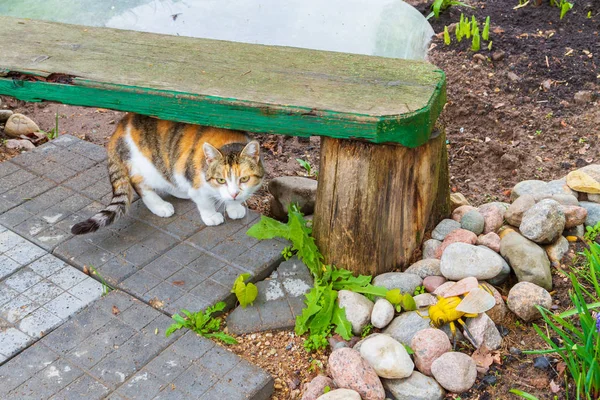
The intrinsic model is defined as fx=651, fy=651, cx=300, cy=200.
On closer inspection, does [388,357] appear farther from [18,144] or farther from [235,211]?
[18,144]

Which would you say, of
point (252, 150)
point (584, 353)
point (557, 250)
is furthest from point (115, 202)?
point (584, 353)

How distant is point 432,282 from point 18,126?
10.3 feet

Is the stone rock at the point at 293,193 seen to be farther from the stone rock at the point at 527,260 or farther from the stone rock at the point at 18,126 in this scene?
the stone rock at the point at 18,126

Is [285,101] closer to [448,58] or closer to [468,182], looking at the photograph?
[468,182]

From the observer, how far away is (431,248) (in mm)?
3246

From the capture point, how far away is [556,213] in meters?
3.07

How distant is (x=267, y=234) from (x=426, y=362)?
103 cm

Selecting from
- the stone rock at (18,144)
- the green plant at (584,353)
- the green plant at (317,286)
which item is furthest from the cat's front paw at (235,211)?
the green plant at (584,353)

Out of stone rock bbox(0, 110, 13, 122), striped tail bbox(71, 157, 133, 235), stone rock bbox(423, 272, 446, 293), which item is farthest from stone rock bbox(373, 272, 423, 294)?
stone rock bbox(0, 110, 13, 122)

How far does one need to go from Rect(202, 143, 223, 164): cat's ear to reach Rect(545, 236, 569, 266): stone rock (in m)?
1.67

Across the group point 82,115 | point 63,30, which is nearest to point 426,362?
point 63,30

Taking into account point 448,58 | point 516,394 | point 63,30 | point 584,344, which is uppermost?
point 63,30

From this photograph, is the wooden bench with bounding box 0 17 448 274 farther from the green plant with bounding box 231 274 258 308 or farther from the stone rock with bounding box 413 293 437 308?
the green plant with bounding box 231 274 258 308

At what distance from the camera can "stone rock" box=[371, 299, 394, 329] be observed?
288cm
